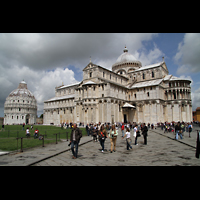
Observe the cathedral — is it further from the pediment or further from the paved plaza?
the paved plaza

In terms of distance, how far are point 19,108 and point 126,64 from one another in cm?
6096

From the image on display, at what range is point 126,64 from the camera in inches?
1970

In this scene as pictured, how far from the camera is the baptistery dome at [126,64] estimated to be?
49625 millimetres

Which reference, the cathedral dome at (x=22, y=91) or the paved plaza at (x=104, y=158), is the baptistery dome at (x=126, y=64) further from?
the cathedral dome at (x=22, y=91)

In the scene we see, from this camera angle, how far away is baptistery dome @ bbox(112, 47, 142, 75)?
4962 centimetres

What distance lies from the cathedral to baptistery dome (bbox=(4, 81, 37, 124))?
51580 mm

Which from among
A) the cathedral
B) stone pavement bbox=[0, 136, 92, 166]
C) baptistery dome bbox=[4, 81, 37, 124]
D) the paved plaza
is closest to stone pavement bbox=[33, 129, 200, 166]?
the paved plaza

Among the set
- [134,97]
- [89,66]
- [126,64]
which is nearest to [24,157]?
[89,66]

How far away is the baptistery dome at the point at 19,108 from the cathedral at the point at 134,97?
51.6 m

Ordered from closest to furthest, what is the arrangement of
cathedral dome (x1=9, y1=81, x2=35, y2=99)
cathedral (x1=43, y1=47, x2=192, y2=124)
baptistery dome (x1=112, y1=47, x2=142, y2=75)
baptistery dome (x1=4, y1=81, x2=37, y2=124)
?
cathedral (x1=43, y1=47, x2=192, y2=124), baptistery dome (x1=112, y1=47, x2=142, y2=75), baptistery dome (x1=4, y1=81, x2=37, y2=124), cathedral dome (x1=9, y1=81, x2=35, y2=99)

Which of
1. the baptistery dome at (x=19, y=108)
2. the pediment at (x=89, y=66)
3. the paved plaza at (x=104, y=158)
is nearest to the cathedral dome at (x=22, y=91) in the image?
the baptistery dome at (x=19, y=108)
